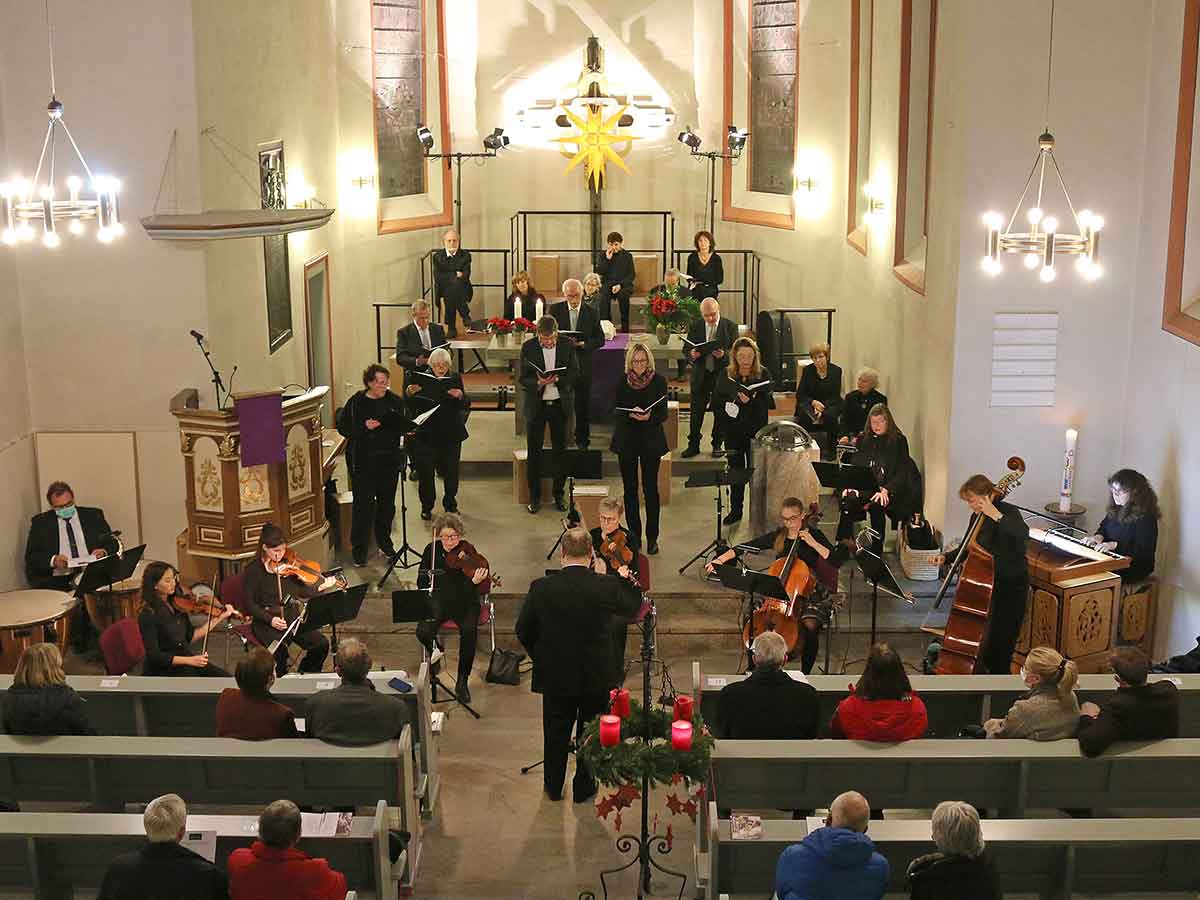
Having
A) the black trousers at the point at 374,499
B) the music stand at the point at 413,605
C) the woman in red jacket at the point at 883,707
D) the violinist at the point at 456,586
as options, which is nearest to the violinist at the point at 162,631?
the music stand at the point at 413,605

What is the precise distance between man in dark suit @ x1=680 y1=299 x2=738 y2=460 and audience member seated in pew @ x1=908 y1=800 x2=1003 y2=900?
733 centimetres

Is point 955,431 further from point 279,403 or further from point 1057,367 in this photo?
point 279,403

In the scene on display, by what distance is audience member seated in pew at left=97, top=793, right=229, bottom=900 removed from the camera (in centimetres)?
577

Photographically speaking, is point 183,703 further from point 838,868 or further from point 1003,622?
point 1003,622

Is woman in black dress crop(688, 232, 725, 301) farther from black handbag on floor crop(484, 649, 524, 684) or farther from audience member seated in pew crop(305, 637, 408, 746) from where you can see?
audience member seated in pew crop(305, 637, 408, 746)

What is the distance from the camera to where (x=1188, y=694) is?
8156mm

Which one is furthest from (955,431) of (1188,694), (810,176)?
(810,176)

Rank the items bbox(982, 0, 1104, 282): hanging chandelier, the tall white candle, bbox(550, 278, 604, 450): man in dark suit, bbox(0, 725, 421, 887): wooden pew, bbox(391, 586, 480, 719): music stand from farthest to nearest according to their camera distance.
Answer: bbox(550, 278, 604, 450): man in dark suit → the tall white candle → bbox(982, 0, 1104, 282): hanging chandelier → bbox(391, 586, 480, 719): music stand → bbox(0, 725, 421, 887): wooden pew

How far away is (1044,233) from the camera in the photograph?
9.54 metres

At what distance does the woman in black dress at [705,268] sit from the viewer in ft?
51.7

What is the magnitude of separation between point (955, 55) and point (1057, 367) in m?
2.37

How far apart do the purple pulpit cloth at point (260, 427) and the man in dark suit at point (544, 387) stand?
7.47ft

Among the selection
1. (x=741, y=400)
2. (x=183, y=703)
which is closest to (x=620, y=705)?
(x=183, y=703)

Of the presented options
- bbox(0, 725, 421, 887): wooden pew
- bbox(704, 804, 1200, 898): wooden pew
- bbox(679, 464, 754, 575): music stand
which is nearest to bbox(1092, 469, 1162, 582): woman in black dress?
bbox(679, 464, 754, 575): music stand
